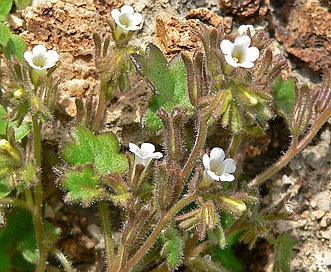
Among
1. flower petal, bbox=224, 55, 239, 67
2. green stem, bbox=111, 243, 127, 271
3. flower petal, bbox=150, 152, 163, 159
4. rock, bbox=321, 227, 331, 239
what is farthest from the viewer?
rock, bbox=321, 227, 331, 239

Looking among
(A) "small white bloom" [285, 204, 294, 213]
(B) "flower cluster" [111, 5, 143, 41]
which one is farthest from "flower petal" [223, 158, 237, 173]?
(B) "flower cluster" [111, 5, 143, 41]

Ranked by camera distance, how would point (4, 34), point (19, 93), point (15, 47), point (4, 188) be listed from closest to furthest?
point (19, 93) < point (4, 188) < point (4, 34) < point (15, 47)

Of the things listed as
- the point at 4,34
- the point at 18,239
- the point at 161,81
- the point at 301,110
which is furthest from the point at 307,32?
the point at 18,239

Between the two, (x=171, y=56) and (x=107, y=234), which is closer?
A: (x=107, y=234)

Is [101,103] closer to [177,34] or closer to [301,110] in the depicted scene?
[177,34]

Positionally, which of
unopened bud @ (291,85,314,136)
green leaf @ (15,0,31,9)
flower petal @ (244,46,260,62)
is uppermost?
flower petal @ (244,46,260,62)

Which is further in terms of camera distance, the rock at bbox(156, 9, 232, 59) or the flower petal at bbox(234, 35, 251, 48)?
the rock at bbox(156, 9, 232, 59)

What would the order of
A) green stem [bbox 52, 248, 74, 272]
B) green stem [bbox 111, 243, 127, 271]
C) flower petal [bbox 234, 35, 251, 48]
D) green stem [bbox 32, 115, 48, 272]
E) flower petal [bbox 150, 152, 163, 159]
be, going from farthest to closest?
green stem [bbox 52, 248, 74, 272]
green stem [bbox 32, 115, 48, 272]
green stem [bbox 111, 243, 127, 271]
flower petal [bbox 150, 152, 163, 159]
flower petal [bbox 234, 35, 251, 48]

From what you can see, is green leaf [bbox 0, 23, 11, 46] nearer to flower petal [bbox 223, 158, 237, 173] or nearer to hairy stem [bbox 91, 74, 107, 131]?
hairy stem [bbox 91, 74, 107, 131]
